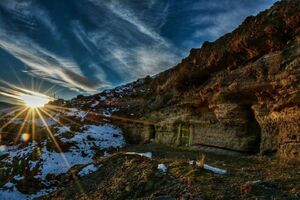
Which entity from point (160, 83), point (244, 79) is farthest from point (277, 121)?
point (160, 83)

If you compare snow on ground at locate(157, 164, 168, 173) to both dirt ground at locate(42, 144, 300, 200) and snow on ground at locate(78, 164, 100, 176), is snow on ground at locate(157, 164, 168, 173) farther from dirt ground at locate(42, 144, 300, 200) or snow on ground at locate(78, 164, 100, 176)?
snow on ground at locate(78, 164, 100, 176)

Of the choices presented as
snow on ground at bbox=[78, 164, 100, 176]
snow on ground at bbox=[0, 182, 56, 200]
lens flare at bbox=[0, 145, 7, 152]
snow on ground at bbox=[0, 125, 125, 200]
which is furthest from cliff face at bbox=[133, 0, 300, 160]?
lens flare at bbox=[0, 145, 7, 152]

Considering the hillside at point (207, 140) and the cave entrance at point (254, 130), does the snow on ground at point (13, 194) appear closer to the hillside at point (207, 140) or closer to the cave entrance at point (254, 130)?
the hillside at point (207, 140)

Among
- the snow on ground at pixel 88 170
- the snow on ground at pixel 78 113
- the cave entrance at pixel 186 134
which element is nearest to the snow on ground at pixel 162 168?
the snow on ground at pixel 88 170

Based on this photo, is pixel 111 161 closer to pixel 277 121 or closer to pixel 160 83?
pixel 277 121

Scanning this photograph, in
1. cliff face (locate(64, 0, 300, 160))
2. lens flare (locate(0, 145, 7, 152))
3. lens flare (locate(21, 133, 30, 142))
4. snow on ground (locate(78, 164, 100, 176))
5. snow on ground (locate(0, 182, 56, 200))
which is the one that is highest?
cliff face (locate(64, 0, 300, 160))

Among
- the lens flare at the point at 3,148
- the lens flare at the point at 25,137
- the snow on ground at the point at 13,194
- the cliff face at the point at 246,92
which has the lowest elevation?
the snow on ground at the point at 13,194

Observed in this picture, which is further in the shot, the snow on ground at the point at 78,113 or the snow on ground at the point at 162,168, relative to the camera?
the snow on ground at the point at 78,113

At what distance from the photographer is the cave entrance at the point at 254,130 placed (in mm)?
16125

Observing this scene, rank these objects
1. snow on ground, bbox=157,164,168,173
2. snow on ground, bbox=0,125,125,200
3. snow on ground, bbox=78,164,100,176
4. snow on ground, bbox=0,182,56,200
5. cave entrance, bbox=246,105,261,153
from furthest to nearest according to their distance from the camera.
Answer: snow on ground, bbox=0,125,125,200 < snow on ground, bbox=0,182,56,200 < snow on ground, bbox=78,164,100,176 < cave entrance, bbox=246,105,261,153 < snow on ground, bbox=157,164,168,173

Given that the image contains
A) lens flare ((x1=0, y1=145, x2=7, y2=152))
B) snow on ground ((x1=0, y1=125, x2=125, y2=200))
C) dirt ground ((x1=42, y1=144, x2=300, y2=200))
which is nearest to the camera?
dirt ground ((x1=42, y1=144, x2=300, y2=200))

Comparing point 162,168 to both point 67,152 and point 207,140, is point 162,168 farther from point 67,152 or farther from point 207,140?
point 67,152

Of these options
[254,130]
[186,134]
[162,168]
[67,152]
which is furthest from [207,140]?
[67,152]

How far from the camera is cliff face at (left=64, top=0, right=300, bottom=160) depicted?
1324 cm
